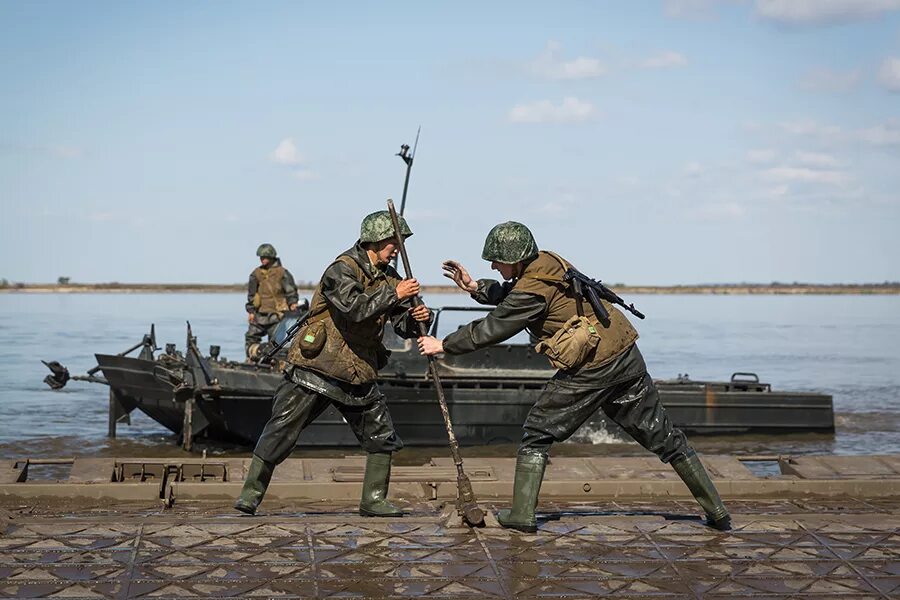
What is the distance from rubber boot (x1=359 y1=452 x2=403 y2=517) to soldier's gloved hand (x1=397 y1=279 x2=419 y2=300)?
3.66 ft

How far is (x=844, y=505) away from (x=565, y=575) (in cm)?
348

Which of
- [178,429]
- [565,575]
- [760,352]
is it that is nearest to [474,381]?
[178,429]

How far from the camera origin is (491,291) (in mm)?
8352

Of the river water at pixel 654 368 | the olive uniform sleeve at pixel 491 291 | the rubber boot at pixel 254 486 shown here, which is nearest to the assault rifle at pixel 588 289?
the olive uniform sleeve at pixel 491 291

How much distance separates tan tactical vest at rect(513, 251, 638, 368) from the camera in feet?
26.0

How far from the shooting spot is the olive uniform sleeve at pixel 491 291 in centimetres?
832

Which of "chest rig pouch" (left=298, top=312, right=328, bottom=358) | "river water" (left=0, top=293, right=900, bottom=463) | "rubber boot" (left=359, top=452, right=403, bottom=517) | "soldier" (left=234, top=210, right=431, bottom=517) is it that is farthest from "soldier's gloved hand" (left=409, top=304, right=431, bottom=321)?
"river water" (left=0, top=293, right=900, bottom=463)

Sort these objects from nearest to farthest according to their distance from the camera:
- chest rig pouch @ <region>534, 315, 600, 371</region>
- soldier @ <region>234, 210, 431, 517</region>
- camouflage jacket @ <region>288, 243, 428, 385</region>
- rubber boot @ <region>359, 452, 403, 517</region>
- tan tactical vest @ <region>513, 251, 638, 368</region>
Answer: chest rig pouch @ <region>534, 315, 600, 371</region> → tan tactical vest @ <region>513, 251, 638, 368</region> → camouflage jacket @ <region>288, 243, 428, 385</region> → soldier @ <region>234, 210, 431, 517</region> → rubber boot @ <region>359, 452, 403, 517</region>

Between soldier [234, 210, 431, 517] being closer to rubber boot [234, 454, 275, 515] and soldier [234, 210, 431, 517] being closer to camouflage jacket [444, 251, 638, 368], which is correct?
rubber boot [234, 454, 275, 515]

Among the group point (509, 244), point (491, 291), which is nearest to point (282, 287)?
point (491, 291)

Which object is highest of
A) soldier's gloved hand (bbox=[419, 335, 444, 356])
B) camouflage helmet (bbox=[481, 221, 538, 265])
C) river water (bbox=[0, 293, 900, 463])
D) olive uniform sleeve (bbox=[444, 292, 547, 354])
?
camouflage helmet (bbox=[481, 221, 538, 265])

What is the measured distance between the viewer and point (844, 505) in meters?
9.67

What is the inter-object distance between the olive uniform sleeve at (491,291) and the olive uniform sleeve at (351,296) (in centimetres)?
64

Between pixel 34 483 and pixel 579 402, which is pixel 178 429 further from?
pixel 579 402
